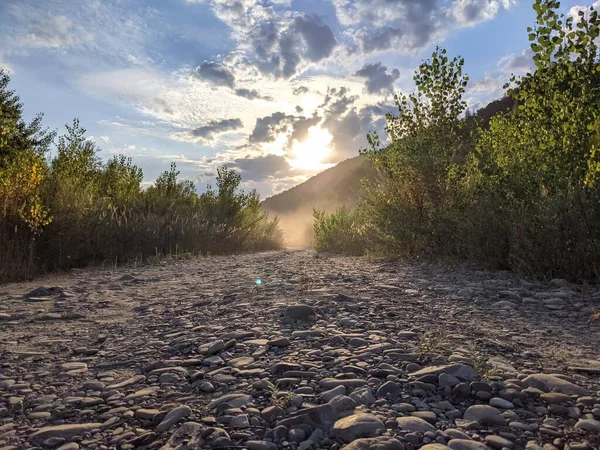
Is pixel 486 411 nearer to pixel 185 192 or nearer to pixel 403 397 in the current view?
pixel 403 397

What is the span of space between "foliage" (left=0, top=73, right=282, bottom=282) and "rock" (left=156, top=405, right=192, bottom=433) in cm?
825

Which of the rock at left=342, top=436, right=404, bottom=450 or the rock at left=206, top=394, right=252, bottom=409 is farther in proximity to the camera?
the rock at left=206, top=394, right=252, bottom=409

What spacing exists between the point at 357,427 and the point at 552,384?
141 centimetres

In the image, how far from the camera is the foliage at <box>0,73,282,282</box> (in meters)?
9.91

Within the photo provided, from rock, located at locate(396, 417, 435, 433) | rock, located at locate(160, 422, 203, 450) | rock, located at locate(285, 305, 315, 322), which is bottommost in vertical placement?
rock, located at locate(396, 417, 435, 433)

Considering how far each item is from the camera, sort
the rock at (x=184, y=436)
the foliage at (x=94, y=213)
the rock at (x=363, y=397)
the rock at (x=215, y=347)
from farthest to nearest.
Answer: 1. the foliage at (x=94, y=213)
2. the rock at (x=215, y=347)
3. the rock at (x=363, y=397)
4. the rock at (x=184, y=436)

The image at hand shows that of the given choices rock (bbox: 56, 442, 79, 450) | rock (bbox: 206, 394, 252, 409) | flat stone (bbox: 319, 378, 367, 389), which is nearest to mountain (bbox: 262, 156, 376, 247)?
flat stone (bbox: 319, 378, 367, 389)

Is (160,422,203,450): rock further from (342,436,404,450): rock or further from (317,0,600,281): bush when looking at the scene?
(317,0,600,281): bush

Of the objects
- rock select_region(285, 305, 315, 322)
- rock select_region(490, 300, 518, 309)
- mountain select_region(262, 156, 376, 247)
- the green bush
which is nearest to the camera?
rock select_region(285, 305, 315, 322)

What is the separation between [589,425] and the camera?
226 centimetres

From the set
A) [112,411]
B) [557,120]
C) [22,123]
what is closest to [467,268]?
[557,120]

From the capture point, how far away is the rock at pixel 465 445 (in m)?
2.05

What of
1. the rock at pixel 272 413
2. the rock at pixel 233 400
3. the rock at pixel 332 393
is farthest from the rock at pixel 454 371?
the rock at pixel 233 400

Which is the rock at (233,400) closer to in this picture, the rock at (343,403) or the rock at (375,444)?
the rock at (343,403)
